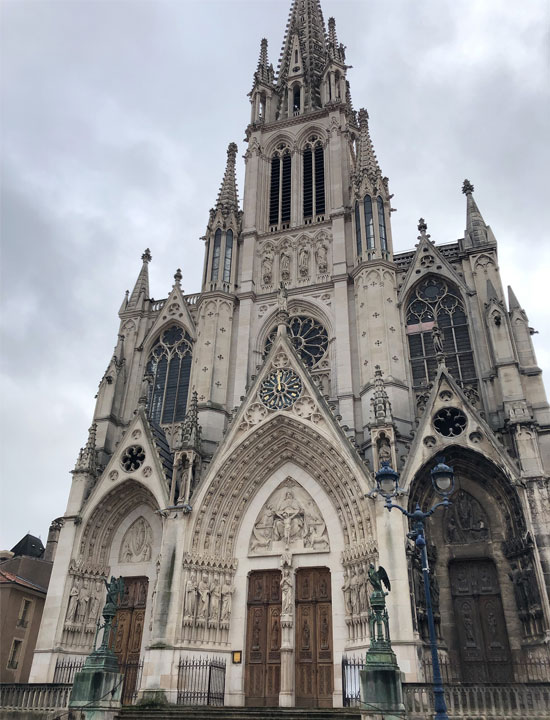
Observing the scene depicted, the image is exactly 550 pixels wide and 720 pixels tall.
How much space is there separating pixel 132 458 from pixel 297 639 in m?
9.02

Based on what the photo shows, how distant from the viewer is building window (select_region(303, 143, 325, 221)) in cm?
2959

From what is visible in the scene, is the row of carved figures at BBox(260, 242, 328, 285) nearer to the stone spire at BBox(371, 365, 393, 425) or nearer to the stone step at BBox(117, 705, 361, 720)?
the stone spire at BBox(371, 365, 393, 425)

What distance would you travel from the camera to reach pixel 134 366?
2747 centimetres

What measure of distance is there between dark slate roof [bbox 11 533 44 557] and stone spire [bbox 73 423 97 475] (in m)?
21.0

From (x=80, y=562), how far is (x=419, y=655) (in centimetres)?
1249

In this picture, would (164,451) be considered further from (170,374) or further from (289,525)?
(289,525)

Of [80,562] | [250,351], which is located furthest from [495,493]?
[80,562]

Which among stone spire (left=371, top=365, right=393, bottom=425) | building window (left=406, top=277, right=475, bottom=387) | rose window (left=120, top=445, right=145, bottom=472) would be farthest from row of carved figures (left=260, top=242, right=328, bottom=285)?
rose window (left=120, top=445, right=145, bottom=472)

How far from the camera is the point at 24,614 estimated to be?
25.1 metres

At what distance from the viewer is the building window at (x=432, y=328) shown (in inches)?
907

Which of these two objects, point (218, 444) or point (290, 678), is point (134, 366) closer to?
point (218, 444)

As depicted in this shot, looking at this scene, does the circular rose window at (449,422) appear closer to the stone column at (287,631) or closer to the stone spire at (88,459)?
the stone column at (287,631)

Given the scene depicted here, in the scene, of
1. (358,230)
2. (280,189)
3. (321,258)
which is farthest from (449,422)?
(280,189)

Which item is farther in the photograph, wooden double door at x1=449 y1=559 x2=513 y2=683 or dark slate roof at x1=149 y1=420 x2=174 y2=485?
dark slate roof at x1=149 y1=420 x2=174 y2=485
